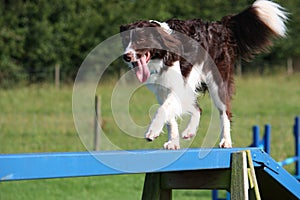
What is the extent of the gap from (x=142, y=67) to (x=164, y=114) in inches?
15.6

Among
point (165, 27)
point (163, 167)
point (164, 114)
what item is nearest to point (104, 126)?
point (165, 27)

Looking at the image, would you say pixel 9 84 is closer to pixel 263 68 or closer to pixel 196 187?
pixel 263 68

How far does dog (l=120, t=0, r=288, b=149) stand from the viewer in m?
4.74

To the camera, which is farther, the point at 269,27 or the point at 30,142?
the point at 30,142

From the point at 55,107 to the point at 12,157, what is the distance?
1725 centimetres

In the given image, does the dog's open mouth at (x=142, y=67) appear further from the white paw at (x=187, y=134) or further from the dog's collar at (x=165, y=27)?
the white paw at (x=187, y=134)

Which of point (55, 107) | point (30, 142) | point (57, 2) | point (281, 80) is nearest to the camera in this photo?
point (30, 142)

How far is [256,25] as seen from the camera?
5.96 m

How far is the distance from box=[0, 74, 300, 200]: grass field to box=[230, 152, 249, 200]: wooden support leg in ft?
7.10

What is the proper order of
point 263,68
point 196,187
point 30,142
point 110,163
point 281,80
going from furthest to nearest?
point 263,68 → point 281,80 → point 30,142 → point 196,187 → point 110,163

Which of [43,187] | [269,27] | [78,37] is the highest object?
[78,37]

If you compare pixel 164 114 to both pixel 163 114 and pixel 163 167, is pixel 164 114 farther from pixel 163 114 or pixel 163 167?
pixel 163 167

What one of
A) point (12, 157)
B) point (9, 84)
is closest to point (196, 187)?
point (12, 157)

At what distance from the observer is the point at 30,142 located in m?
15.3
